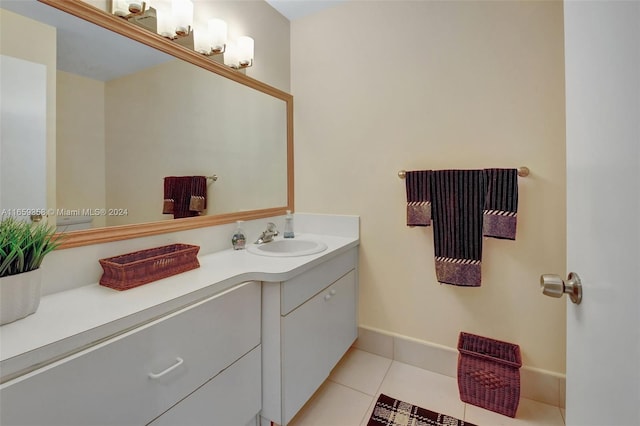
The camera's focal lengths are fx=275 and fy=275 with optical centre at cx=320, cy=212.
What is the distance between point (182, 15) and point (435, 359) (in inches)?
84.5

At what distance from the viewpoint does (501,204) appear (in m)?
1.31

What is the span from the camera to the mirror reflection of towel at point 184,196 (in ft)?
4.03

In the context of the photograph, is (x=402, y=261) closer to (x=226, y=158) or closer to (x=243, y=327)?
(x=243, y=327)

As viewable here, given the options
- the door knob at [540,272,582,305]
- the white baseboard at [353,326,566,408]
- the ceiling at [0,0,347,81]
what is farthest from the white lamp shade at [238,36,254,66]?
the white baseboard at [353,326,566,408]

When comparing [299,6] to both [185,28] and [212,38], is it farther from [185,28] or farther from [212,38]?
[185,28]

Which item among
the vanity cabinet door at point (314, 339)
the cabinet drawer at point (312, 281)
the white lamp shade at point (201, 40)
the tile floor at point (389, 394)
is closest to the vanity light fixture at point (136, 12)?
the white lamp shade at point (201, 40)

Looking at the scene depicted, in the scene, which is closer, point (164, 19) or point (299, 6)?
point (164, 19)

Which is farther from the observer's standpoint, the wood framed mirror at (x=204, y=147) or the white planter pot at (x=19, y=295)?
the wood framed mirror at (x=204, y=147)

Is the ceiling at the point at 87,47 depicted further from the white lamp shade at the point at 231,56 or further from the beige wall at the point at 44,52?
the white lamp shade at the point at 231,56

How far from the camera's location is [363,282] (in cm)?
178

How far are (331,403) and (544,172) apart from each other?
153 cm

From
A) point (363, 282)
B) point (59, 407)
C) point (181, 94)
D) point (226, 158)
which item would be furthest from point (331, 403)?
point (181, 94)

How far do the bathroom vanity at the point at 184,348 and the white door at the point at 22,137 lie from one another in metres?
0.31

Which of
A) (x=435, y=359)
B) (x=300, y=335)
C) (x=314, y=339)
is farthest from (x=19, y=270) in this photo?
(x=435, y=359)
